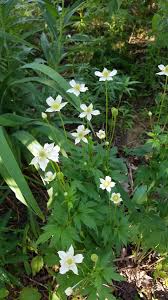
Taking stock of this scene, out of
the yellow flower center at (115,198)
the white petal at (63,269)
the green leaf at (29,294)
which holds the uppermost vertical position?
the yellow flower center at (115,198)

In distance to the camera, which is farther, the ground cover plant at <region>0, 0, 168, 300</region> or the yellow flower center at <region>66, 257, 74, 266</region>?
the ground cover plant at <region>0, 0, 168, 300</region>

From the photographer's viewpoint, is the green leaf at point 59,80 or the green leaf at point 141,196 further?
the green leaf at point 59,80

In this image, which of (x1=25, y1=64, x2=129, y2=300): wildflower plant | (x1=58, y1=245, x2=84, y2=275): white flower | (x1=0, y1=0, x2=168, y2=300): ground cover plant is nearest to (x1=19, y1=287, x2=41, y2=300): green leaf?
(x1=0, y1=0, x2=168, y2=300): ground cover plant

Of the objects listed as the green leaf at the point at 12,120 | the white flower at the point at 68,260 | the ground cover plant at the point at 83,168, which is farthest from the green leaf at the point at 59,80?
the white flower at the point at 68,260

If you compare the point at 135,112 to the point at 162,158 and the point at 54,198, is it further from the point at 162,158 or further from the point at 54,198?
the point at 54,198

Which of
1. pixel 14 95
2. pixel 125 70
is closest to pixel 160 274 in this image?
pixel 14 95

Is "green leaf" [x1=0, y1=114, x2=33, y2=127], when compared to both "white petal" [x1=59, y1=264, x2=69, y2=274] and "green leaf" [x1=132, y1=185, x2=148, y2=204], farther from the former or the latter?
"white petal" [x1=59, y1=264, x2=69, y2=274]

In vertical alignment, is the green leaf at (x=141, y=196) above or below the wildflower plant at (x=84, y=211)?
below

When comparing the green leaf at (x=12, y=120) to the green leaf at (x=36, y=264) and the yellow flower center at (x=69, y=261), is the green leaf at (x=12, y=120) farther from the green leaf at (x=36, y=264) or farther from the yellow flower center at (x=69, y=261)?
the yellow flower center at (x=69, y=261)
